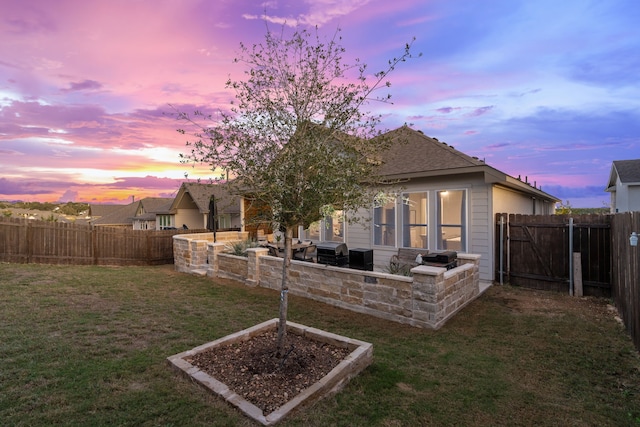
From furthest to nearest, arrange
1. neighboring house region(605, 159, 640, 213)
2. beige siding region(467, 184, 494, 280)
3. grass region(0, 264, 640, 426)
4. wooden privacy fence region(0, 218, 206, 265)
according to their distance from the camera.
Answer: neighboring house region(605, 159, 640, 213), wooden privacy fence region(0, 218, 206, 265), beige siding region(467, 184, 494, 280), grass region(0, 264, 640, 426)

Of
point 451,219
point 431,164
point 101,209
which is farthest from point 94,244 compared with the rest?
point 101,209

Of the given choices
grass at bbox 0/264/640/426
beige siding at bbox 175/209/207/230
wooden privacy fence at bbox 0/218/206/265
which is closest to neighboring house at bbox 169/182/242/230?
beige siding at bbox 175/209/207/230

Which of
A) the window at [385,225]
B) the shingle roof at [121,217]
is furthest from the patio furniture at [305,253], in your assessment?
the shingle roof at [121,217]

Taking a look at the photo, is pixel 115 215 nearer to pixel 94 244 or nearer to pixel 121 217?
pixel 121 217

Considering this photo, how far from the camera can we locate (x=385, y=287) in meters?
5.53

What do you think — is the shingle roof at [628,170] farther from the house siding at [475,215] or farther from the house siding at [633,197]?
the house siding at [475,215]

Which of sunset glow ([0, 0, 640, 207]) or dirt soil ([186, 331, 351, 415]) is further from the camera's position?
sunset glow ([0, 0, 640, 207])

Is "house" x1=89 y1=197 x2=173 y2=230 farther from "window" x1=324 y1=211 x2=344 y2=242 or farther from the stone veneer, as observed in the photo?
the stone veneer

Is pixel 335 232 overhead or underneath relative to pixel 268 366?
overhead

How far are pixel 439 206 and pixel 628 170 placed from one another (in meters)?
16.9

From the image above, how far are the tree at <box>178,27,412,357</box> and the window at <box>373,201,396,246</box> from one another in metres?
6.12

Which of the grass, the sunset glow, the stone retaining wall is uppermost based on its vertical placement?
the sunset glow

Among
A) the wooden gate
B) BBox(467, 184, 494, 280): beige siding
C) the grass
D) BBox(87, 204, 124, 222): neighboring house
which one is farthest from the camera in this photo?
BBox(87, 204, 124, 222): neighboring house

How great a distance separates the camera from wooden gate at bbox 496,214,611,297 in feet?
23.3
